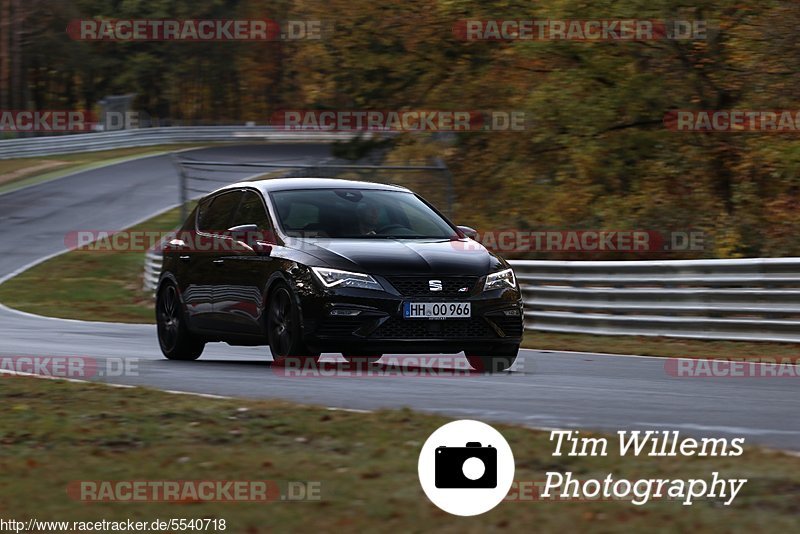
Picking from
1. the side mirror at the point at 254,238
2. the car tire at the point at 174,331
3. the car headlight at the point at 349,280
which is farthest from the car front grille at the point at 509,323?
the car tire at the point at 174,331

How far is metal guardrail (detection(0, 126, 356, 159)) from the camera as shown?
2077 inches

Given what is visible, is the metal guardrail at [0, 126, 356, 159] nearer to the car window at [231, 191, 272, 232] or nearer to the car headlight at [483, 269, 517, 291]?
the car window at [231, 191, 272, 232]

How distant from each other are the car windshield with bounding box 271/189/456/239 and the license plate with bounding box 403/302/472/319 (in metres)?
1.08

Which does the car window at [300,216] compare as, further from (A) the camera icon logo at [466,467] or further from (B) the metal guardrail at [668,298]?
(A) the camera icon logo at [466,467]

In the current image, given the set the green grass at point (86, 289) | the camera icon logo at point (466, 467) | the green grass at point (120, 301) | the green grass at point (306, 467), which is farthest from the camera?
the green grass at point (86, 289)

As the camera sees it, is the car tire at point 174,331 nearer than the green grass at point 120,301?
Yes

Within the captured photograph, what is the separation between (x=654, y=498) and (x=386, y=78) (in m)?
23.8

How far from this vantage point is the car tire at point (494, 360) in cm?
1202

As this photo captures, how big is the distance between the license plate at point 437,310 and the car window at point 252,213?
1754 millimetres

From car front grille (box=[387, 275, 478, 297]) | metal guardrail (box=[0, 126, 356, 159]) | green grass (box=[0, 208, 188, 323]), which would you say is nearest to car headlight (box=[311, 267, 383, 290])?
car front grille (box=[387, 275, 478, 297])

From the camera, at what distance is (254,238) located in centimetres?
1257

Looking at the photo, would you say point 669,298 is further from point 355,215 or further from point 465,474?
point 465,474

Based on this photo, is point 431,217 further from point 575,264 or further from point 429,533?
point 429,533

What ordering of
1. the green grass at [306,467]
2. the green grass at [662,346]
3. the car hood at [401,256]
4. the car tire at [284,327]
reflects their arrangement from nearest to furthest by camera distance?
1. the green grass at [306,467]
2. the car hood at [401,256]
3. the car tire at [284,327]
4. the green grass at [662,346]
